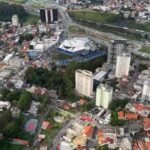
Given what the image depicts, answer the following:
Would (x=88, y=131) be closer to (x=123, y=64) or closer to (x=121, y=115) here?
(x=121, y=115)

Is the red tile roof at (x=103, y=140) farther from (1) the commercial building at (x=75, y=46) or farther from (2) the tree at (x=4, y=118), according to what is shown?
(1) the commercial building at (x=75, y=46)

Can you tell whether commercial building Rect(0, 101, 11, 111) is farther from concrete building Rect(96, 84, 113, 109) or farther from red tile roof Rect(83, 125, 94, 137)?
concrete building Rect(96, 84, 113, 109)

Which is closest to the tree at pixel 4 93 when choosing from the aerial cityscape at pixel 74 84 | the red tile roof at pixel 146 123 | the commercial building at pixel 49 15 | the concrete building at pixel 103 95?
the aerial cityscape at pixel 74 84

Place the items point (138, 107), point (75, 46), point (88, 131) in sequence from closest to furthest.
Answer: point (88, 131) → point (138, 107) → point (75, 46)

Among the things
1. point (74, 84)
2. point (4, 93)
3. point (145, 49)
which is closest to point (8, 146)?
point (4, 93)

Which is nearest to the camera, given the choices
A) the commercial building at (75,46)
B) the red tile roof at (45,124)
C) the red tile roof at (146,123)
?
the red tile roof at (146,123)

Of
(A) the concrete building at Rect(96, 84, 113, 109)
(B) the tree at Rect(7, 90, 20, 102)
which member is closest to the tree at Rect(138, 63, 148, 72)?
(A) the concrete building at Rect(96, 84, 113, 109)
